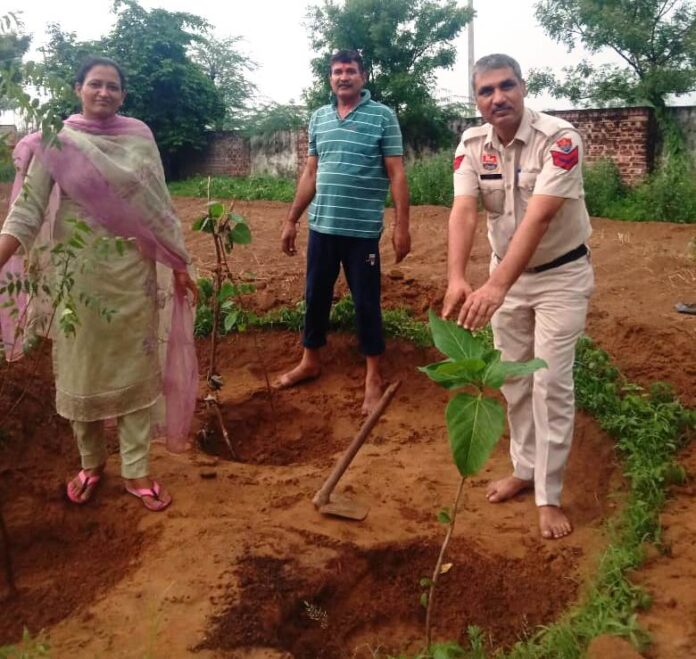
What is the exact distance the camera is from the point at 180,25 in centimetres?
1772

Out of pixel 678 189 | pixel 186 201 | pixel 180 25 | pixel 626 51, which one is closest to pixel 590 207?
pixel 678 189

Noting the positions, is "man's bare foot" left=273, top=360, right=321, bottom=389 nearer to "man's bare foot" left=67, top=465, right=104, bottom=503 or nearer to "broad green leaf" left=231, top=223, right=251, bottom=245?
"broad green leaf" left=231, top=223, right=251, bottom=245

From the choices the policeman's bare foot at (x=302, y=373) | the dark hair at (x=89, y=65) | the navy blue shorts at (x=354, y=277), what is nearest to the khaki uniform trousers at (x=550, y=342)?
the navy blue shorts at (x=354, y=277)

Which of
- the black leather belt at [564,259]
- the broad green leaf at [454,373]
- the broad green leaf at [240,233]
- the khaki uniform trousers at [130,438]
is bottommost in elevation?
the khaki uniform trousers at [130,438]

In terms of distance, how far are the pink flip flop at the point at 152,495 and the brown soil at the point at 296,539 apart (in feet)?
0.12

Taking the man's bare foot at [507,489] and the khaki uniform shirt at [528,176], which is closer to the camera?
the khaki uniform shirt at [528,176]

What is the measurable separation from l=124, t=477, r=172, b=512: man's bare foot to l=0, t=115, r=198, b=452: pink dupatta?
1.25 ft

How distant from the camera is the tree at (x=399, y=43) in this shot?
47.4 feet

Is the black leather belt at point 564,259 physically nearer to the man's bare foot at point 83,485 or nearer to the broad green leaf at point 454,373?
the broad green leaf at point 454,373

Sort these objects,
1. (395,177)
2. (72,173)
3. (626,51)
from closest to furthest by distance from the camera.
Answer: (72,173) < (395,177) < (626,51)

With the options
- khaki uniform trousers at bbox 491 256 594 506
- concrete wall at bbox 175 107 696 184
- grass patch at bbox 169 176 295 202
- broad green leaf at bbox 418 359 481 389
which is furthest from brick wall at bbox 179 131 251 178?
broad green leaf at bbox 418 359 481 389

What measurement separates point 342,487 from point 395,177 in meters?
1.59

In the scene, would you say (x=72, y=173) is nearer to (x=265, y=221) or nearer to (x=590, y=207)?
(x=265, y=221)

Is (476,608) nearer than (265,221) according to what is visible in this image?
Yes
